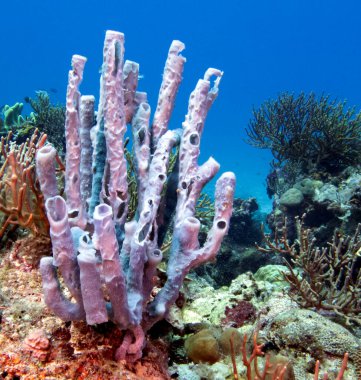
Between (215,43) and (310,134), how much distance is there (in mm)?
137947

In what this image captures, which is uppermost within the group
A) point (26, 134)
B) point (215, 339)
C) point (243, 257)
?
point (26, 134)

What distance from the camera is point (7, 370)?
5.68 feet

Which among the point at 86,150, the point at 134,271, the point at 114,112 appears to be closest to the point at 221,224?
the point at 134,271

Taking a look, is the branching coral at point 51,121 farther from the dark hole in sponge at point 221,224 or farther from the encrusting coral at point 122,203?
the dark hole in sponge at point 221,224

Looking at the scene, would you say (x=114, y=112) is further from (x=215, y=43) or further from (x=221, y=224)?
(x=215, y=43)

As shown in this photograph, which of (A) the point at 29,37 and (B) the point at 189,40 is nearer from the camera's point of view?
(A) the point at 29,37

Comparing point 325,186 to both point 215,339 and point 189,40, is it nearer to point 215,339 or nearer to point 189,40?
point 215,339

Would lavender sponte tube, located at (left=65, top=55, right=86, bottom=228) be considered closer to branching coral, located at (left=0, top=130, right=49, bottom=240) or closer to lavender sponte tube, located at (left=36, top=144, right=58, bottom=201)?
lavender sponte tube, located at (left=36, top=144, right=58, bottom=201)

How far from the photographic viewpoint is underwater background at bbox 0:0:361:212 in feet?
371

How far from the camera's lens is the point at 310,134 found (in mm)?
8930

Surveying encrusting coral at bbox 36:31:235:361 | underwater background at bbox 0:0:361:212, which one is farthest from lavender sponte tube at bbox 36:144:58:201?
underwater background at bbox 0:0:361:212

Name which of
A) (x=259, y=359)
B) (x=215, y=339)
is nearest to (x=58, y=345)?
(x=215, y=339)

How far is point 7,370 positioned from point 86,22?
494ft

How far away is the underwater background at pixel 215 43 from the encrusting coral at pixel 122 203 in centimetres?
9790
